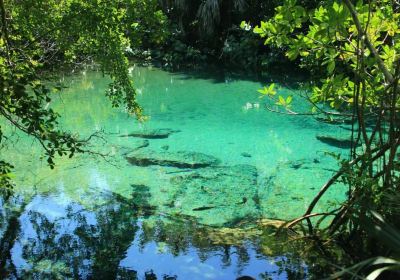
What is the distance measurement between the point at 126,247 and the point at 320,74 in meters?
2.81

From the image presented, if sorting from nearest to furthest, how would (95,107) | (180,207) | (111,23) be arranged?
(111,23) < (180,207) < (95,107)

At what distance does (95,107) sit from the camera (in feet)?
36.0

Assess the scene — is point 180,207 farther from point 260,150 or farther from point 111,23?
point 260,150

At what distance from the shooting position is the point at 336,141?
8094 millimetres

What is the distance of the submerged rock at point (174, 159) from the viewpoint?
7.10 metres

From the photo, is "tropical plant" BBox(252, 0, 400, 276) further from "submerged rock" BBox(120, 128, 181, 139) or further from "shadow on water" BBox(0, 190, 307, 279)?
"submerged rock" BBox(120, 128, 181, 139)

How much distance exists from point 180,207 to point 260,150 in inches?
108

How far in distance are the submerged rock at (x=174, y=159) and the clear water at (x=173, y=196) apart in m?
0.08

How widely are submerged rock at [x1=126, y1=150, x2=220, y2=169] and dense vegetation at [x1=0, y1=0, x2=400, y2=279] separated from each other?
1197mm

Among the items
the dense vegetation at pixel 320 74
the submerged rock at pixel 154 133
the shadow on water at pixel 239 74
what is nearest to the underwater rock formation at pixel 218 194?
the dense vegetation at pixel 320 74

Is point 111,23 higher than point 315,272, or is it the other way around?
point 111,23

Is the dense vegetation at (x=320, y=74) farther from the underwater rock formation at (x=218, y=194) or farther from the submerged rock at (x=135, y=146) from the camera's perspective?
the submerged rock at (x=135, y=146)

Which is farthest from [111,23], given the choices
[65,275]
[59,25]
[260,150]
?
[260,150]

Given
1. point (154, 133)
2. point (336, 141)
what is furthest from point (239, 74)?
point (336, 141)
